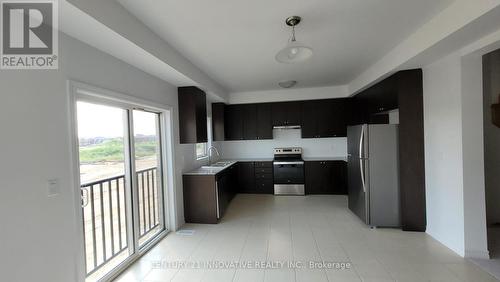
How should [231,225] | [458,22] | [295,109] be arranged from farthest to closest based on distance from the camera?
[295,109] → [231,225] → [458,22]

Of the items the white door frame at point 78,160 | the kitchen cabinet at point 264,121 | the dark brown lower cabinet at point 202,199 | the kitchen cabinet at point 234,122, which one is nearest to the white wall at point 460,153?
the dark brown lower cabinet at point 202,199

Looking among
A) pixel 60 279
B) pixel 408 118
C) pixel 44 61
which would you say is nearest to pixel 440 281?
pixel 408 118

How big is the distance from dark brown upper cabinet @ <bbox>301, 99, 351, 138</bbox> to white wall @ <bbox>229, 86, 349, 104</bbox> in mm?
160

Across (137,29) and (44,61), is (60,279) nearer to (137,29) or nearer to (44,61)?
(44,61)

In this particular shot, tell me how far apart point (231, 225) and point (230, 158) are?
269 centimetres

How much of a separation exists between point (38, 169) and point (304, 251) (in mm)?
2775

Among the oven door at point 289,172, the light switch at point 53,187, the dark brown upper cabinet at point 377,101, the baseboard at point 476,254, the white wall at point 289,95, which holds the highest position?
the white wall at point 289,95

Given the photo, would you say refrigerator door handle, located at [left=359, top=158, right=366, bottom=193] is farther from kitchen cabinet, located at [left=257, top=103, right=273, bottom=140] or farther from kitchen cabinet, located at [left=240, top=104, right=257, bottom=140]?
kitchen cabinet, located at [left=240, top=104, right=257, bottom=140]

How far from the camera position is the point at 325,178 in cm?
534

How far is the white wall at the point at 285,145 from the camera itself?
5.78 metres

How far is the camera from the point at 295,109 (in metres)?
5.64

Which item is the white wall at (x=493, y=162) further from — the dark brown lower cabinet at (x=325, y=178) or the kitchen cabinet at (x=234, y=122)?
→ the kitchen cabinet at (x=234, y=122)

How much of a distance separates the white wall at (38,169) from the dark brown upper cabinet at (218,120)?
3.62 metres

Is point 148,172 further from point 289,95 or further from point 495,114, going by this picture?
point 495,114
